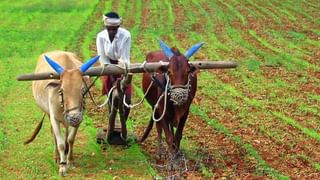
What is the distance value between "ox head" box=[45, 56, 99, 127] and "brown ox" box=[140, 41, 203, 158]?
1200 millimetres

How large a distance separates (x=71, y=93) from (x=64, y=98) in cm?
13

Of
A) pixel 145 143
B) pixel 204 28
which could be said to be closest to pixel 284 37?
pixel 204 28

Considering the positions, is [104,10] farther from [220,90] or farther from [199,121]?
[199,121]

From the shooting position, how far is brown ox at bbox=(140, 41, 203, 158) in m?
8.88

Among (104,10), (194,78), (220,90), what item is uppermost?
(194,78)

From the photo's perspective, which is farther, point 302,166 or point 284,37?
point 284,37

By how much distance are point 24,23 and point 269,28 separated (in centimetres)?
955

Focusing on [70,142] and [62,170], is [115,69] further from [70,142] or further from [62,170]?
[62,170]

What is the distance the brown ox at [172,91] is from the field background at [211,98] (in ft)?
1.87

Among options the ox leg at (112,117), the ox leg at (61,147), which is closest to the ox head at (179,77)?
the ox leg at (112,117)

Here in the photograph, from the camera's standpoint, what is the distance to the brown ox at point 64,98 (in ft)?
28.8

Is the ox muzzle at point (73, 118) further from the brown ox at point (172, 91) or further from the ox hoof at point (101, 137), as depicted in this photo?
the ox hoof at point (101, 137)

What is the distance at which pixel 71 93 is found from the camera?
8.77 m

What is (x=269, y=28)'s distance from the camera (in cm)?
2331
